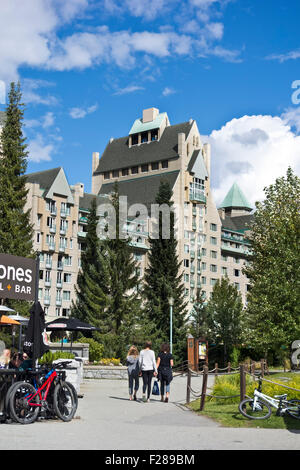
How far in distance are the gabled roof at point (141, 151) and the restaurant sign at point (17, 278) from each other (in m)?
83.3

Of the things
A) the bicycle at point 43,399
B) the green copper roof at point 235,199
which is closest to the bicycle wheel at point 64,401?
the bicycle at point 43,399

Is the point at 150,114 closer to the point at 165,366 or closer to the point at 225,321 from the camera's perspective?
the point at 225,321

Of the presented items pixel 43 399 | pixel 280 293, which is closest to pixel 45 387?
pixel 43 399

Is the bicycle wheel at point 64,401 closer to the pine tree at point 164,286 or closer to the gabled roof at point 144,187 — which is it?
the pine tree at point 164,286

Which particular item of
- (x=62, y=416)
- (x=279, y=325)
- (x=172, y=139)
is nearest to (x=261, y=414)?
(x=62, y=416)

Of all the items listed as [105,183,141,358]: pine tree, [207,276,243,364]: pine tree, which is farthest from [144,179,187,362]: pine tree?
[105,183,141,358]: pine tree

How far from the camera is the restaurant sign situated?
12430 mm

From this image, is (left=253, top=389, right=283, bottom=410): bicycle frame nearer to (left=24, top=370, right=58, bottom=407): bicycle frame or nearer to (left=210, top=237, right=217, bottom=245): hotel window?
(left=24, top=370, right=58, bottom=407): bicycle frame

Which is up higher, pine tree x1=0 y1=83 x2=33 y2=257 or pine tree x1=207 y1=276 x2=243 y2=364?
pine tree x1=0 y1=83 x2=33 y2=257

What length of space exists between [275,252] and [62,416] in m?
30.0

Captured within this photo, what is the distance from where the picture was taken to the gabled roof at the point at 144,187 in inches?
3725

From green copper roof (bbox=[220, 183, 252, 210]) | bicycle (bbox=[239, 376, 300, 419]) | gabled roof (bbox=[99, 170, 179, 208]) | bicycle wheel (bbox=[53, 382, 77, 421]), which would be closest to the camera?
bicycle wheel (bbox=[53, 382, 77, 421])

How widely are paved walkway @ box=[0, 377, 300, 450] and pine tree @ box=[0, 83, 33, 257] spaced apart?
32.5 m

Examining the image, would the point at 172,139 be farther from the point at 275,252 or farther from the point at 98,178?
the point at 275,252
